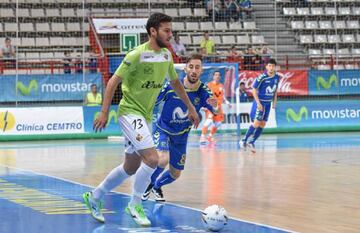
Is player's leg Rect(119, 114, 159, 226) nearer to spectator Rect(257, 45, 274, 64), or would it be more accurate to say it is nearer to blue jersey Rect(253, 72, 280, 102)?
blue jersey Rect(253, 72, 280, 102)

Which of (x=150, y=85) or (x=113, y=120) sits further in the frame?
(x=113, y=120)

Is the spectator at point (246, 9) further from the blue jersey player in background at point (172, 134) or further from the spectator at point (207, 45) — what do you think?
the blue jersey player in background at point (172, 134)

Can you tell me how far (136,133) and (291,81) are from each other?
2127 cm

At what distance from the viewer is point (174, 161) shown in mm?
11281

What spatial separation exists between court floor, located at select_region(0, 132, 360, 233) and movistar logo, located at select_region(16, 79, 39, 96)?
15.1 ft

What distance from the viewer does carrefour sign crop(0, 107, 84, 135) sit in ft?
84.7

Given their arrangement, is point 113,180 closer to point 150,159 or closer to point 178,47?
point 150,159

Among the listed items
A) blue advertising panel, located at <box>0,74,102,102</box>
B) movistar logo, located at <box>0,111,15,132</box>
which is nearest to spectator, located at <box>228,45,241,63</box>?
blue advertising panel, located at <box>0,74,102,102</box>

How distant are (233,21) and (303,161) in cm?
1653

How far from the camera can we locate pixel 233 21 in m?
33.4

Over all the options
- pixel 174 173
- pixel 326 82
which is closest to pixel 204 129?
pixel 326 82

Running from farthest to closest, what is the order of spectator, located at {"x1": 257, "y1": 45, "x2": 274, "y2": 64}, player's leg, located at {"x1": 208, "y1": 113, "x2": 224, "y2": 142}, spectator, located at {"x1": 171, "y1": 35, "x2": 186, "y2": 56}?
spectator, located at {"x1": 257, "y1": 45, "x2": 274, "y2": 64} < spectator, located at {"x1": 171, "y1": 35, "x2": 186, "y2": 56} < player's leg, located at {"x1": 208, "y1": 113, "x2": 224, "y2": 142}

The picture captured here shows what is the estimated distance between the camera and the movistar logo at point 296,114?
2895cm

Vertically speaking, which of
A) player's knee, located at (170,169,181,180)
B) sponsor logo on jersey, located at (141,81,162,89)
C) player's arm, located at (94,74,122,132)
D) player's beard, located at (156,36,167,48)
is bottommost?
player's knee, located at (170,169,181,180)
